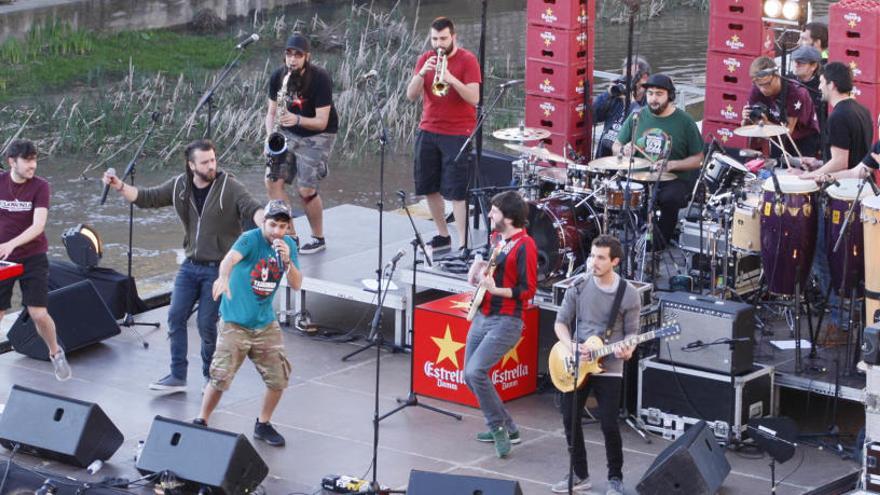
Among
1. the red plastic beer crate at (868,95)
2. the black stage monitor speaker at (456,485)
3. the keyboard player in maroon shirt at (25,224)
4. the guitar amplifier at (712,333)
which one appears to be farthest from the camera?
the red plastic beer crate at (868,95)

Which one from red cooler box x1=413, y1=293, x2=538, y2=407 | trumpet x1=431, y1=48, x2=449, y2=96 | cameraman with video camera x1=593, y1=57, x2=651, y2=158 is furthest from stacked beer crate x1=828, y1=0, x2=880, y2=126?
red cooler box x1=413, y1=293, x2=538, y2=407

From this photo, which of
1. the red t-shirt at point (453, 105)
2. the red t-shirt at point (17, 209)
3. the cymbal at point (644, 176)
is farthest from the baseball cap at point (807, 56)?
the red t-shirt at point (17, 209)

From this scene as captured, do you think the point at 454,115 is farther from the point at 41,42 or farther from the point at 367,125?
the point at 41,42

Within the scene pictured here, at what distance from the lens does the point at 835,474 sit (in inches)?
389

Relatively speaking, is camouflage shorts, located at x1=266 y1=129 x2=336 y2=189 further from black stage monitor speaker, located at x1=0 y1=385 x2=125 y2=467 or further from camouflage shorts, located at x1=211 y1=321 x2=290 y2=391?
black stage monitor speaker, located at x1=0 y1=385 x2=125 y2=467

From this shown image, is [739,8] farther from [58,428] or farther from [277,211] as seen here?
[58,428]

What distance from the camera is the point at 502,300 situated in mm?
9969

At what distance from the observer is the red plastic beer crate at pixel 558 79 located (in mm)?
13055

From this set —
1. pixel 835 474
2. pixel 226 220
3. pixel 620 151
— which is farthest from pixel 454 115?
pixel 835 474

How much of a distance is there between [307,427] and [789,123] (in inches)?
177

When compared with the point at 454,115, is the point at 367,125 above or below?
below

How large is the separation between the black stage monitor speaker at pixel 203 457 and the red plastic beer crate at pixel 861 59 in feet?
18.0

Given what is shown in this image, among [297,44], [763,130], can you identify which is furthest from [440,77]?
[763,130]

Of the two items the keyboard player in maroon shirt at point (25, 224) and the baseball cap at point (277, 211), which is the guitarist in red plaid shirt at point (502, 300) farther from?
the keyboard player in maroon shirt at point (25, 224)
